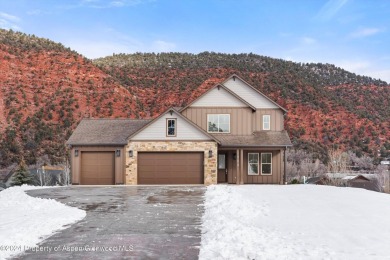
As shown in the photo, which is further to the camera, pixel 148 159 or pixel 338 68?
pixel 338 68

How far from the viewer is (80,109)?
173ft

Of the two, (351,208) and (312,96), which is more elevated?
(312,96)

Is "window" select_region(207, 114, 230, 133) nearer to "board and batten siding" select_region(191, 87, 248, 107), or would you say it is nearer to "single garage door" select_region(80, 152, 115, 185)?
"board and batten siding" select_region(191, 87, 248, 107)

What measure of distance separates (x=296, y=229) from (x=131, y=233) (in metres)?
4.05

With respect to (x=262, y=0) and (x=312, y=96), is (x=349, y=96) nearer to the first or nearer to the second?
(x=312, y=96)

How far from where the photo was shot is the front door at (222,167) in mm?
30188

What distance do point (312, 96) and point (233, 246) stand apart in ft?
183

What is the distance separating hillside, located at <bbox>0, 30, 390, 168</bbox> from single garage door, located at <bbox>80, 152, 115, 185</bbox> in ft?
62.2

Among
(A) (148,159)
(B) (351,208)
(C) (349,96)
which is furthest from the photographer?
(C) (349,96)

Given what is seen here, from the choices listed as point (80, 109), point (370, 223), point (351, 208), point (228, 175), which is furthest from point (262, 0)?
point (80, 109)

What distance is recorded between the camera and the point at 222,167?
30.5 meters

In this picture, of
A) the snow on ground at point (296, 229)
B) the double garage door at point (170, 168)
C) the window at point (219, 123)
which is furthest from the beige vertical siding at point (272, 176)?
the snow on ground at point (296, 229)

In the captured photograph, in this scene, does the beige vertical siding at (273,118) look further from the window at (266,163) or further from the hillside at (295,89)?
the hillside at (295,89)

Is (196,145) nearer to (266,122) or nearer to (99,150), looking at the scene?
(266,122)
